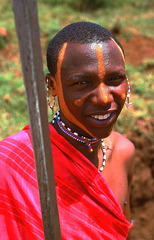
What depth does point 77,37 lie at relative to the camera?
1.37 meters

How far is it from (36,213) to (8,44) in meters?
5.64

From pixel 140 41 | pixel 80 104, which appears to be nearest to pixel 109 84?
pixel 80 104

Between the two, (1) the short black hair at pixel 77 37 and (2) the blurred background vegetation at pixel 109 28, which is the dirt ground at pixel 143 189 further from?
(1) the short black hair at pixel 77 37

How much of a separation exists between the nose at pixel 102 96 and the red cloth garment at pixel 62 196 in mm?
355

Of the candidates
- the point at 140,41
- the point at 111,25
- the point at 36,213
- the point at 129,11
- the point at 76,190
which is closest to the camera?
the point at 36,213

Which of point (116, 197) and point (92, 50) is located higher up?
point (92, 50)

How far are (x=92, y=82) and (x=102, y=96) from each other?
86 millimetres

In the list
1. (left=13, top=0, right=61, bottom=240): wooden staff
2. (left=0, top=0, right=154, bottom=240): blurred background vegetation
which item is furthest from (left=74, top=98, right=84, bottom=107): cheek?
(left=0, top=0, right=154, bottom=240): blurred background vegetation

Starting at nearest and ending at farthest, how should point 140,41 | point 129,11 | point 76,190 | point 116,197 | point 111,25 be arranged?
1. point 76,190
2. point 116,197
3. point 140,41
4. point 111,25
5. point 129,11

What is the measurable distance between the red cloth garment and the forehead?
43cm

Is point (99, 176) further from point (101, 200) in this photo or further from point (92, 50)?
point (92, 50)

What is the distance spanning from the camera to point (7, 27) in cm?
706

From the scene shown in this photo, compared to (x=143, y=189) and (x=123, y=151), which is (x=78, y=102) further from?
(x=143, y=189)

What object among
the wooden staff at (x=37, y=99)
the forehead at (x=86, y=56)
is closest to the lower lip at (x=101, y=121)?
the forehead at (x=86, y=56)
